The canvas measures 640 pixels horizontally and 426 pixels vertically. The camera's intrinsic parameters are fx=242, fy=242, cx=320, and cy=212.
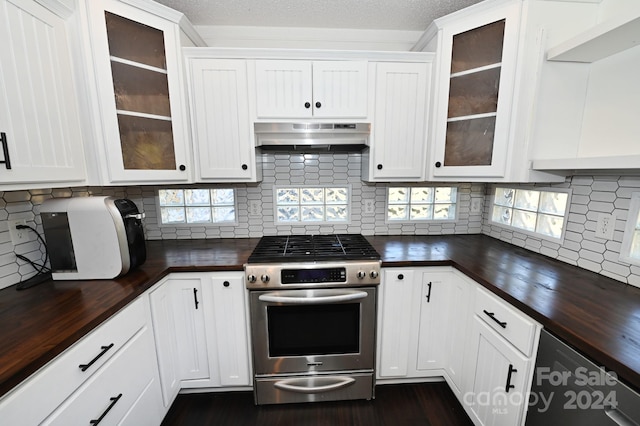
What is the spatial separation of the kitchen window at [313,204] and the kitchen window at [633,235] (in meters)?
1.58

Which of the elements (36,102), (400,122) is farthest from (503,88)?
(36,102)

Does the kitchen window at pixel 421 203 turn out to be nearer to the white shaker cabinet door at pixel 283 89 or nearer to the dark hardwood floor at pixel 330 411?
the white shaker cabinet door at pixel 283 89

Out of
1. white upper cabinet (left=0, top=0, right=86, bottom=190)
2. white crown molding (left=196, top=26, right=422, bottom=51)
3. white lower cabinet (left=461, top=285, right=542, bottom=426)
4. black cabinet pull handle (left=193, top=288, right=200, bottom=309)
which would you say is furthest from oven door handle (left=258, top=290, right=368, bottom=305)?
white crown molding (left=196, top=26, right=422, bottom=51)

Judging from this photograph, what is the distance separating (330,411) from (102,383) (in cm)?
128

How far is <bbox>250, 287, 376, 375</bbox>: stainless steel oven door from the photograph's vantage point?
1.50 meters

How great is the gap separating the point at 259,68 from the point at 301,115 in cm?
40

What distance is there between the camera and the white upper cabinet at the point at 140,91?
1336 mm

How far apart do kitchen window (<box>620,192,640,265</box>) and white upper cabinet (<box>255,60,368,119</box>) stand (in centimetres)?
149

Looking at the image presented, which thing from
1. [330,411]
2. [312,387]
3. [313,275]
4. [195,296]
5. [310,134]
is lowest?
[330,411]

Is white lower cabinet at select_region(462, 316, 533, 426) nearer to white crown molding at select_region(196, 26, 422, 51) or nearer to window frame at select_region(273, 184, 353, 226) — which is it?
window frame at select_region(273, 184, 353, 226)

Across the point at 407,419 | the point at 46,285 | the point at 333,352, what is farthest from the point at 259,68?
the point at 407,419

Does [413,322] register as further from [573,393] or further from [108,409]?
[108,409]

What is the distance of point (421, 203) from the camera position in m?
2.18

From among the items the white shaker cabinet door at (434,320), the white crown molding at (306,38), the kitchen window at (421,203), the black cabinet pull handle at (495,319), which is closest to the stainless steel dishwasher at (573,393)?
the black cabinet pull handle at (495,319)
